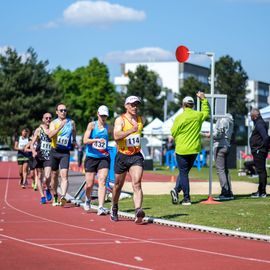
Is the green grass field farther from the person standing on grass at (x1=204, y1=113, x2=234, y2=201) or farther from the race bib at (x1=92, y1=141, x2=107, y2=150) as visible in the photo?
the race bib at (x1=92, y1=141, x2=107, y2=150)

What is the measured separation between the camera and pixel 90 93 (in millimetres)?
101375

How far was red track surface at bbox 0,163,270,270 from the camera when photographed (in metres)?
8.07

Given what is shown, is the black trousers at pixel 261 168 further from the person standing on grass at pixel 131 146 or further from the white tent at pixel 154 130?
the white tent at pixel 154 130

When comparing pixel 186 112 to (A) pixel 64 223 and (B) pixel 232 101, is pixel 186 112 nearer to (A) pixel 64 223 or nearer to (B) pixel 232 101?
(A) pixel 64 223

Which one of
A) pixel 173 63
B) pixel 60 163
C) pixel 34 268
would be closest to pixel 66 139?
pixel 60 163

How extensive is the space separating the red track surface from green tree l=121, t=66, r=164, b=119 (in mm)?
73965

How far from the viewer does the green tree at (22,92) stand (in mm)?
80188

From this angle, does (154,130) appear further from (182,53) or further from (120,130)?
(120,130)

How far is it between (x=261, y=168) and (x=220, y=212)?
13.1ft

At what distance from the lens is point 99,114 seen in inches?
553

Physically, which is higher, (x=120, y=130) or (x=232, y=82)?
(x=232, y=82)

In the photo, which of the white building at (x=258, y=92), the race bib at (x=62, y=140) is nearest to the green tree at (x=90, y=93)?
the white building at (x=258, y=92)

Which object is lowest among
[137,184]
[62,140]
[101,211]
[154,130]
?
[101,211]

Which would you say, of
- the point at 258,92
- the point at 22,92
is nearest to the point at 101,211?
the point at 22,92
